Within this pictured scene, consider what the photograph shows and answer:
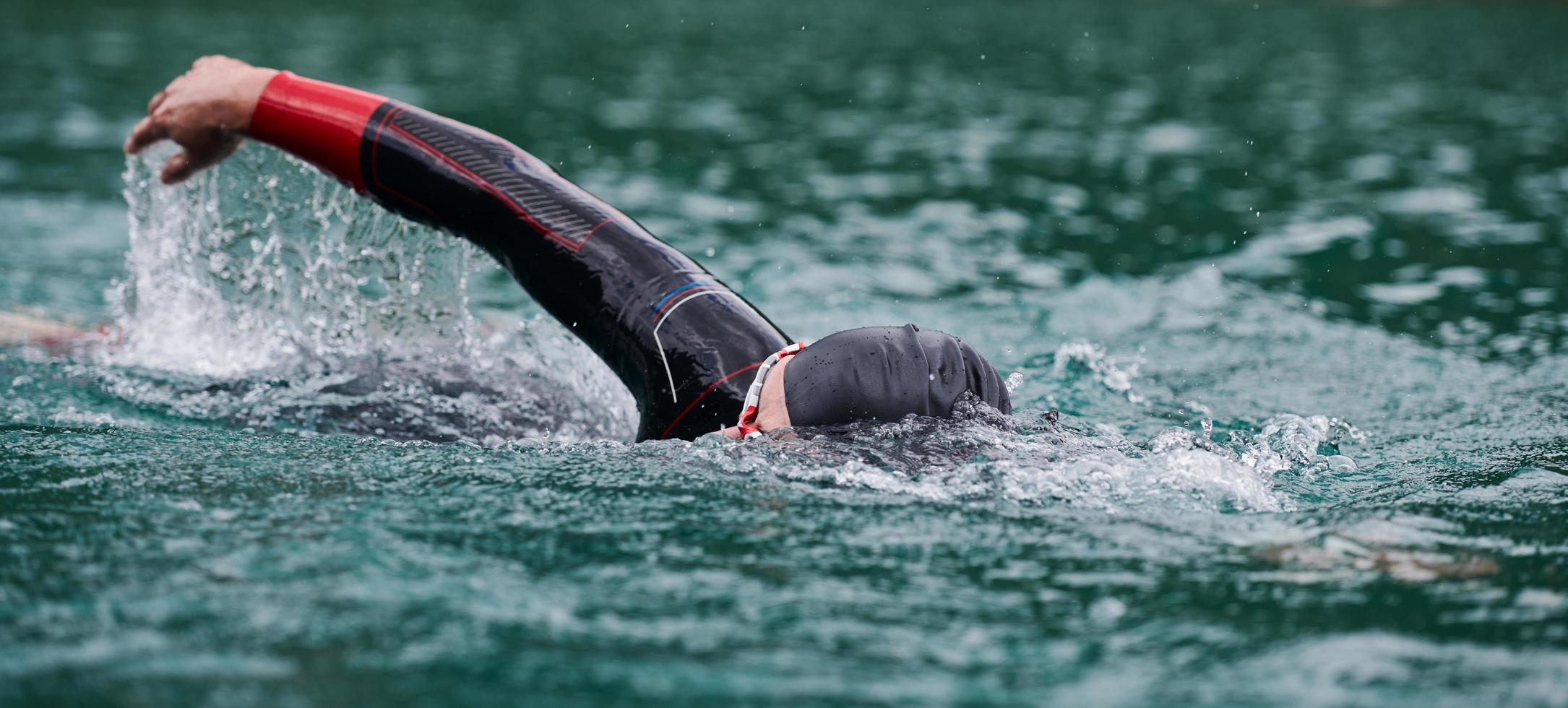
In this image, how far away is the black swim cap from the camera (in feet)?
11.8

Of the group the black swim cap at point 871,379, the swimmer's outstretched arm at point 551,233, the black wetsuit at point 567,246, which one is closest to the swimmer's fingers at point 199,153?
the swimmer's outstretched arm at point 551,233

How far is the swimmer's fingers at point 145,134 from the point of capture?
4.36m

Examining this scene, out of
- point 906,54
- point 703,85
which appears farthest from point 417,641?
point 906,54

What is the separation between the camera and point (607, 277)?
394cm

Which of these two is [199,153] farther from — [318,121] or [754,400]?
[754,400]

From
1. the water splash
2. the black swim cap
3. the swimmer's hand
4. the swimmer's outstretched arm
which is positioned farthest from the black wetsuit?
the water splash

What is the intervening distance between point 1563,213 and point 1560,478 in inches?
289

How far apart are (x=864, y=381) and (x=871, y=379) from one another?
0.02 m

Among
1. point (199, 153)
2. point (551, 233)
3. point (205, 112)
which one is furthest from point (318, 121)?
point (551, 233)

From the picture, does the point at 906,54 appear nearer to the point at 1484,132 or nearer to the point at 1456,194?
the point at 1484,132

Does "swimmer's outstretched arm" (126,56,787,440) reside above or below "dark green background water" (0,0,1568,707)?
above

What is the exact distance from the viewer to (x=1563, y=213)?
10266 mm

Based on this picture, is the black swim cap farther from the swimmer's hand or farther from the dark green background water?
the swimmer's hand

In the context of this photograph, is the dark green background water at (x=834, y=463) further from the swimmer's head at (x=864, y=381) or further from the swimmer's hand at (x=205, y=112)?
the swimmer's hand at (x=205, y=112)
